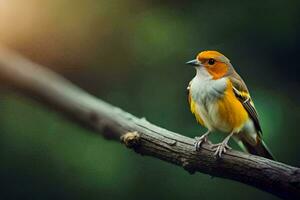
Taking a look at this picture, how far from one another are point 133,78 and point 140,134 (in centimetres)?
23

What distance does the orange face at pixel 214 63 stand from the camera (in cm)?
111

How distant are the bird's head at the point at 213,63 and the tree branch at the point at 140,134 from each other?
0.45ft

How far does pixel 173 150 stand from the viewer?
1052 mm

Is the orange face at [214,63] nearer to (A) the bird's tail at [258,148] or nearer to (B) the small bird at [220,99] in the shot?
(B) the small bird at [220,99]

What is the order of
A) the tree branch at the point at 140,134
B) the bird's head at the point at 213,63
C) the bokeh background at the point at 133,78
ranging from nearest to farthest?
the tree branch at the point at 140,134 < the bird's head at the point at 213,63 < the bokeh background at the point at 133,78

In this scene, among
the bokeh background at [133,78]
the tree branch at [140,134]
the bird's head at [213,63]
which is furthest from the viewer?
the bokeh background at [133,78]

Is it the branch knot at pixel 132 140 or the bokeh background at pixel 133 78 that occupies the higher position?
the bokeh background at pixel 133 78

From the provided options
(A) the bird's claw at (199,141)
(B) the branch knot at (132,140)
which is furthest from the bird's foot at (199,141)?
(B) the branch knot at (132,140)

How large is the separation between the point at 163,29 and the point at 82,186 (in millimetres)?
367

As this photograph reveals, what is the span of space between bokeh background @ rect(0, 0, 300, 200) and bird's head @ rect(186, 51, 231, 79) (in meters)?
0.10

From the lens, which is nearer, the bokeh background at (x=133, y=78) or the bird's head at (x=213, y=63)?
the bird's head at (x=213, y=63)

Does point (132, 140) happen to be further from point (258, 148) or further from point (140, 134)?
point (258, 148)

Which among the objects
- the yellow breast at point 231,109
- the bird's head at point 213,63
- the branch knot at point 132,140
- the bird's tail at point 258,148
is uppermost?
the bird's head at point 213,63

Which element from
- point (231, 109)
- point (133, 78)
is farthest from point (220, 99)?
point (133, 78)
